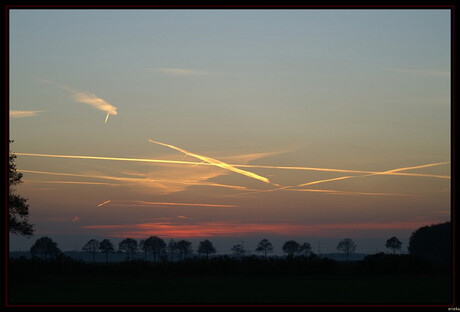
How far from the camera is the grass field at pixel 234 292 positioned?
36.2 meters

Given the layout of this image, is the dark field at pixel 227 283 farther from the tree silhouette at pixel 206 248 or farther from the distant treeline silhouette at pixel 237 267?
the tree silhouette at pixel 206 248

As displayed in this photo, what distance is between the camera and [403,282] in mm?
50625

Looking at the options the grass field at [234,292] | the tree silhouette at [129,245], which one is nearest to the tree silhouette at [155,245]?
the tree silhouette at [129,245]

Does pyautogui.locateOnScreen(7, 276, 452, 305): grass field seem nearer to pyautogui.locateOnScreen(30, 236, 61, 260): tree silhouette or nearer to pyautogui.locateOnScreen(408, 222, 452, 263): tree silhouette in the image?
pyautogui.locateOnScreen(408, 222, 452, 263): tree silhouette

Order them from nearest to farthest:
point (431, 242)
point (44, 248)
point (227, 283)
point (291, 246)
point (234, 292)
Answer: point (234, 292), point (227, 283), point (431, 242), point (44, 248), point (291, 246)

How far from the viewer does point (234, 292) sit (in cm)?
4094

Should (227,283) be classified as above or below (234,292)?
above

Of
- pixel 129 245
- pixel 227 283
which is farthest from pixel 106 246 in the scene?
pixel 227 283

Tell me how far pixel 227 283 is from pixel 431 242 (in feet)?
269

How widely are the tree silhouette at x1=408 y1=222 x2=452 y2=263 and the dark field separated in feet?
178

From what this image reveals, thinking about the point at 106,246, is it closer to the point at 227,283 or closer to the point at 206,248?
the point at 206,248

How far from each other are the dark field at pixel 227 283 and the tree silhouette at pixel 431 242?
54.4 metres
